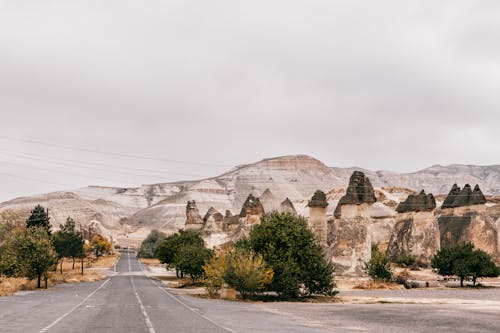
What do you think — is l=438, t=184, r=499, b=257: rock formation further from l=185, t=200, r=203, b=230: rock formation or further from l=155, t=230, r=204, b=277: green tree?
l=185, t=200, r=203, b=230: rock formation

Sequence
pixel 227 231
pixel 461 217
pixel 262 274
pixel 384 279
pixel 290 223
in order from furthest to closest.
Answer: pixel 227 231 → pixel 461 217 → pixel 384 279 → pixel 290 223 → pixel 262 274

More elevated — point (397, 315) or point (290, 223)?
point (290, 223)

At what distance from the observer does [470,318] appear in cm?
2575

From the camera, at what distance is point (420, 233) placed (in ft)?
248

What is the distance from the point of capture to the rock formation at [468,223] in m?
79.3

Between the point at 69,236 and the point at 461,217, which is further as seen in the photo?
the point at 69,236

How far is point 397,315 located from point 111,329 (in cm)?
1553

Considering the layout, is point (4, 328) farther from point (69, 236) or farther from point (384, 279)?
point (69, 236)

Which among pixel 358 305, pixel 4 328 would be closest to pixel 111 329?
pixel 4 328

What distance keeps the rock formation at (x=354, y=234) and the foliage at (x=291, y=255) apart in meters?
18.0

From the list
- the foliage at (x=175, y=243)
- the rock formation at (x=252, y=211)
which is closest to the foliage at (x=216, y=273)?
the foliage at (x=175, y=243)

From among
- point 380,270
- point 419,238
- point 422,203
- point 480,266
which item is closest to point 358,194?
point 380,270

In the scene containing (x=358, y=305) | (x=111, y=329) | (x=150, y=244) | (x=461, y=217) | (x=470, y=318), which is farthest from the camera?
(x=150, y=244)

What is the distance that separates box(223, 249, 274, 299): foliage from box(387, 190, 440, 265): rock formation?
43065 mm
